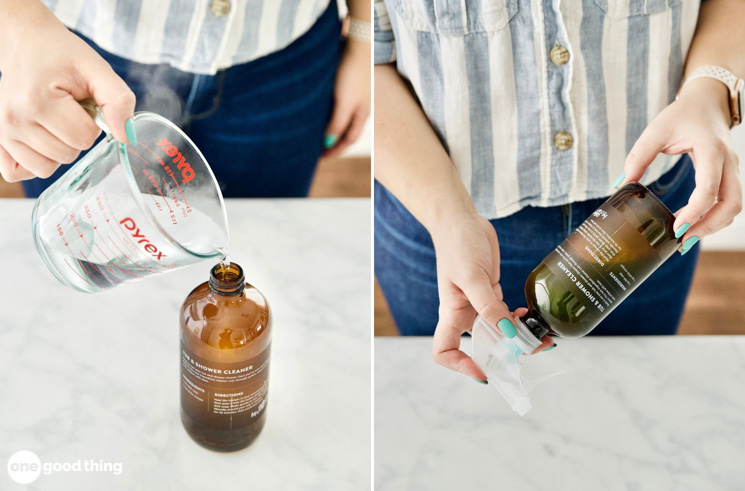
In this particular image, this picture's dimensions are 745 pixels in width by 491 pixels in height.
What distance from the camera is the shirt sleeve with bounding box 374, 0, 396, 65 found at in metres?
0.61

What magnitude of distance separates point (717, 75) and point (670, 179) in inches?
4.7

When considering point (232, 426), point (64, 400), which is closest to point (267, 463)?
point (232, 426)

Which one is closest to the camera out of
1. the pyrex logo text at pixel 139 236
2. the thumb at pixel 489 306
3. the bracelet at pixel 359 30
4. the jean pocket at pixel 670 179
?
the pyrex logo text at pixel 139 236

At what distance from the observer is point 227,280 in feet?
1.59

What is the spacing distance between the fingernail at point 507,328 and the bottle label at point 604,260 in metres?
0.06

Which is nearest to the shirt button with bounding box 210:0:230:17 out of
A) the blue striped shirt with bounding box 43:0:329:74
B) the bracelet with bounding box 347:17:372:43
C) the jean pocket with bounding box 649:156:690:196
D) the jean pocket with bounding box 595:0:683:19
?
the blue striped shirt with bounding box 43:0:329:74

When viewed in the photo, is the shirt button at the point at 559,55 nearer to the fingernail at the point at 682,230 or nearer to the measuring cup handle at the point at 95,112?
the fingernail at the point at 682,230

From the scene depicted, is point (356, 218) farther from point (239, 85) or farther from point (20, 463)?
point (20, 463)

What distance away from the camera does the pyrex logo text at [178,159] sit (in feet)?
1.67

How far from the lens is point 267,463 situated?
0.56 meters

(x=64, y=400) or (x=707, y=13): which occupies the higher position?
(x=707, y=13)

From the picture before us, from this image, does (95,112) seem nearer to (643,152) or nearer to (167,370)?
(167,370)

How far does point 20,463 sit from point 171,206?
0.81ft

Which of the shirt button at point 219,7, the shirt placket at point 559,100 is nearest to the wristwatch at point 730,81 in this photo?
the shirt placket at point 559,100
